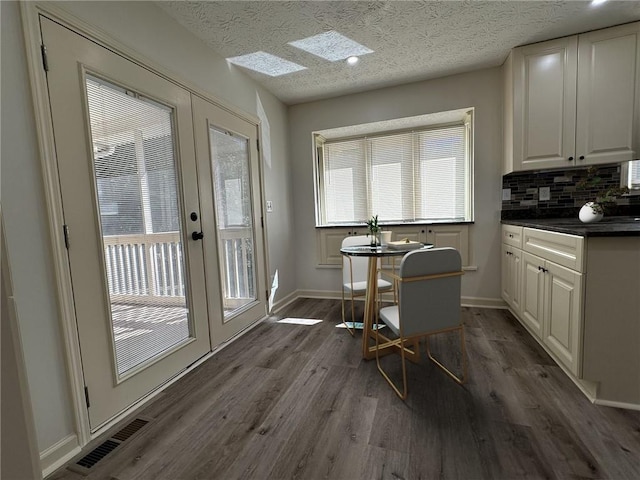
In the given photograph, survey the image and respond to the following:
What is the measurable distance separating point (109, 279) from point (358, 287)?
1910 mm

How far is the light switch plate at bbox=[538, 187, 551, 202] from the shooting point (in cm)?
291

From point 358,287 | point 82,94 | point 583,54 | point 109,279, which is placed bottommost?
point 358,287

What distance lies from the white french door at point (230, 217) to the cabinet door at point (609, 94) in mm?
2964

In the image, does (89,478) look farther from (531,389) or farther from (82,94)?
(531,389)

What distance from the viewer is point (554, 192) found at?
9.50 ft

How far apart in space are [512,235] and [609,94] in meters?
1.34

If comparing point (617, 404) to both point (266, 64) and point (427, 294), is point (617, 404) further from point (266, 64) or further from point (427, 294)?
point (266, 64)

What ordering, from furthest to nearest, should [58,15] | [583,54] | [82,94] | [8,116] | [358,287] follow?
[358,287] < [583,54] < [82,94] < [58,15] < [8,116]

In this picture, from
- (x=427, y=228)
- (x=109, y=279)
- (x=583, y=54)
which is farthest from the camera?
(x=427, y=228)

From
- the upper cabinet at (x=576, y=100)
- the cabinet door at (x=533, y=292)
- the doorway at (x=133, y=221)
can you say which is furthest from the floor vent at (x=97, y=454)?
the upper cabinet at (x=576, y=100)

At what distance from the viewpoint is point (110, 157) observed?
5.39 ft

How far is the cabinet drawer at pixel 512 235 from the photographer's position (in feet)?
8.36

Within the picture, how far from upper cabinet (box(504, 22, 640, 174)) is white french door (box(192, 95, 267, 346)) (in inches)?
100

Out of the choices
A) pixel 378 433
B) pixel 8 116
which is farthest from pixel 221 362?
pixel 8 116
